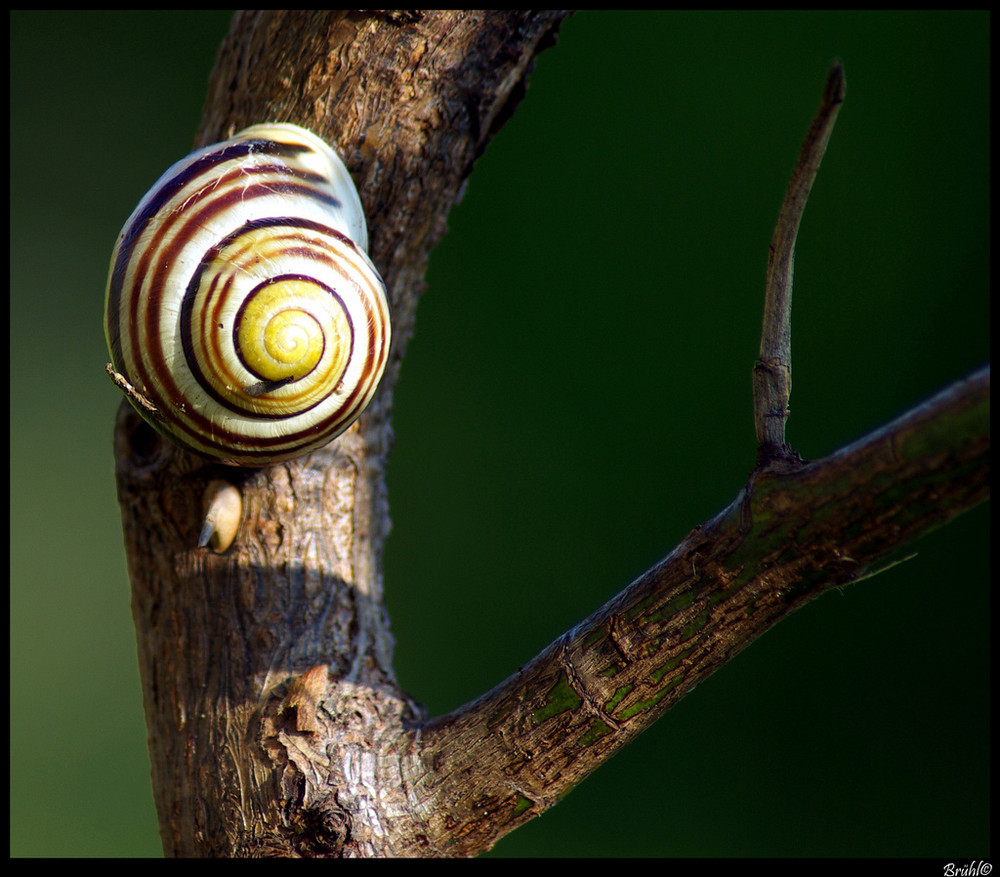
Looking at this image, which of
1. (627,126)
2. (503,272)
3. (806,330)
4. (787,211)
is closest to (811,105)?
(627,126)

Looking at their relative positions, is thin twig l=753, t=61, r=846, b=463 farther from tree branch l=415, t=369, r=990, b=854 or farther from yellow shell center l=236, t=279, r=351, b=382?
yellow shell center l=236, t=279, r=351, b=382

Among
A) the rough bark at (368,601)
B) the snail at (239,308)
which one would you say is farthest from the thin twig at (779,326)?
the snail at (239,308)

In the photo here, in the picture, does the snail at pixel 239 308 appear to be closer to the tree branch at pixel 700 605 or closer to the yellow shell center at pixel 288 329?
the yellow shell center at pixel 288 329

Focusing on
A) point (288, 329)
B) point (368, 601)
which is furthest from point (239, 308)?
point (368, 601)

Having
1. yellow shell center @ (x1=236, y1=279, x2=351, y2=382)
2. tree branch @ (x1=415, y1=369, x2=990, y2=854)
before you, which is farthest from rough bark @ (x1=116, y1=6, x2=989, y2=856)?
yellow shell center @ (x1=236, y1=279, x2=351, y2=382)

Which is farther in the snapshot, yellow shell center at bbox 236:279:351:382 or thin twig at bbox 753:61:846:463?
yellow shell center at bbox 236:279:351:382

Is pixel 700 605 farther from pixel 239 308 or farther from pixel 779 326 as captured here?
pixel 239 308
